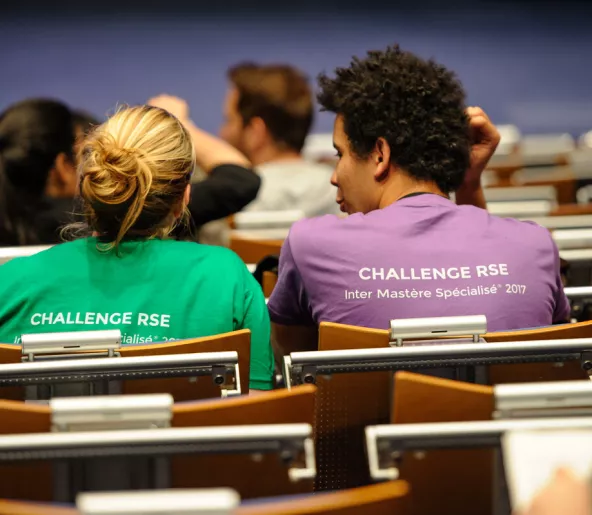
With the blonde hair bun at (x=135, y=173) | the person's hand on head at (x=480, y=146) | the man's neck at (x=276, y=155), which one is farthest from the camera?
the man's neck at (x=276, y=155)

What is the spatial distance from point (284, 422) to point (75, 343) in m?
0.47

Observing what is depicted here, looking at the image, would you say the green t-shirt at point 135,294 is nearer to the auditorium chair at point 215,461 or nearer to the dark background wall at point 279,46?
the auditorium chair at point 215,461

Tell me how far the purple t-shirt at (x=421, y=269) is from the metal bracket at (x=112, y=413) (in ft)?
2.36

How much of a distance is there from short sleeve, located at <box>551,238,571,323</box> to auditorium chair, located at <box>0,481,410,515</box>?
1.04 m

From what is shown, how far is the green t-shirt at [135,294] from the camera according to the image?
1.74 m

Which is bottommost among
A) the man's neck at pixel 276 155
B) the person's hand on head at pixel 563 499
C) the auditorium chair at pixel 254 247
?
the person's hand on head at pixel 563 499

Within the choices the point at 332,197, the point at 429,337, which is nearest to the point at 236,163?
the point at 332,197

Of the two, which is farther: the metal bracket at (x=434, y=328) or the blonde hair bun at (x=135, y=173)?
the blonde hair bun at (x=135, y=173)

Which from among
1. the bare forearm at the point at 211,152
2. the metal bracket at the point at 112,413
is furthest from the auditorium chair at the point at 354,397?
the bare forearm at the point at 211,152

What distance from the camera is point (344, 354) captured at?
1.42 metres

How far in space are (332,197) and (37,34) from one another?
5993 millimetres

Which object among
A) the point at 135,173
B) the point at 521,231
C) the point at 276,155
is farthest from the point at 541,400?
the point at 276,155

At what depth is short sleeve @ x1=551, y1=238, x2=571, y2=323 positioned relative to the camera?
6.24 ft

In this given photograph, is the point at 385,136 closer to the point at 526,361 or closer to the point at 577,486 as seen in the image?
the point at 526,361
